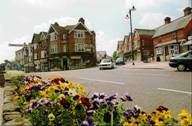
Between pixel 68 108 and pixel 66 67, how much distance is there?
7870 cm

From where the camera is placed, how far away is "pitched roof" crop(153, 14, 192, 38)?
63175 millimetres

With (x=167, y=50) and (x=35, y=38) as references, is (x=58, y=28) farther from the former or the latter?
(x=167, y=50)

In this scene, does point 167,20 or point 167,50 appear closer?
point 167,50

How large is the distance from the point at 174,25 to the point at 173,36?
296 cm

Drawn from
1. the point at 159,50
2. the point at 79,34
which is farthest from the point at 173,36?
the point at 79,34

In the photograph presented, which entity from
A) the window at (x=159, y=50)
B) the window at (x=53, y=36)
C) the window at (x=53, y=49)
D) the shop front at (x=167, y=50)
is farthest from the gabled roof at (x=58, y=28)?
the shop front at (x=167, y=50)

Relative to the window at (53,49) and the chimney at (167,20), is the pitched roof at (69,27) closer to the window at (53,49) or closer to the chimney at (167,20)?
the window at (53,49)

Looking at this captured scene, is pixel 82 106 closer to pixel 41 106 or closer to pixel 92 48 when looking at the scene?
pixel 41 106

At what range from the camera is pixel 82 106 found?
499 centimetres

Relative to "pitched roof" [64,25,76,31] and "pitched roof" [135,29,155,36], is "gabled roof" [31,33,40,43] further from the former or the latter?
"pitched roof" [135,29,155,36]

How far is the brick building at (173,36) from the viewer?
203 ft

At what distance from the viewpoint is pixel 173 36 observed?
66062 mm

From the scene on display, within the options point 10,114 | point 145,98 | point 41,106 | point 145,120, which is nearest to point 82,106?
point 41,106

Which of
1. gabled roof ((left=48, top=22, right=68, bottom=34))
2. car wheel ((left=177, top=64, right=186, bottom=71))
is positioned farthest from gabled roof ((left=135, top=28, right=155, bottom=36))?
car wheel ((left=177, top=64, right=186, bottom=71))
